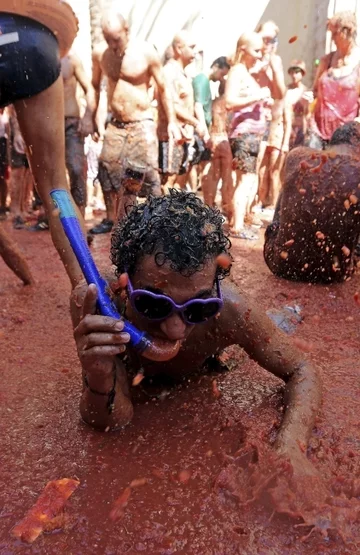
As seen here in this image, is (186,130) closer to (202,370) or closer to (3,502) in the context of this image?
(202,370)

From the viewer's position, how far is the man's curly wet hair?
1709 millimetres

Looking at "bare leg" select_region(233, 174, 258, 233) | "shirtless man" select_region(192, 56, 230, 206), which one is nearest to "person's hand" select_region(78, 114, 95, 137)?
"shirtless man" select_region(192, 56, 230, 206)

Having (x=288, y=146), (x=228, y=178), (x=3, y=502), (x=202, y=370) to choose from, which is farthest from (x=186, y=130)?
(x=3, y=502)

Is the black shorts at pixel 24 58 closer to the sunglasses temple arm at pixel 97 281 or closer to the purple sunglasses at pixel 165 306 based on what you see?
the sunglasses temple arm at pixel 97 281

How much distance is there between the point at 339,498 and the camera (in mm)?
1688

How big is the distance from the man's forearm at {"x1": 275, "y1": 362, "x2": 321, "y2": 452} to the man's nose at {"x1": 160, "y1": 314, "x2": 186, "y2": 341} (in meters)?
0.52

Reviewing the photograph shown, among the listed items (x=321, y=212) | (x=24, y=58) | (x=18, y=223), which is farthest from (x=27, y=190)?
(x=24, y=58)

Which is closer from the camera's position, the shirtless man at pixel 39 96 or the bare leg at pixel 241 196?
the shirtless man at pixel 39 96

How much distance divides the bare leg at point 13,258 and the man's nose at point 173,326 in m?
2.24

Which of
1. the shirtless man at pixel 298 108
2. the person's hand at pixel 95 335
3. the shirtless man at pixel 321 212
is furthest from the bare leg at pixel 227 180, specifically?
the person's hand at pixel 95 335

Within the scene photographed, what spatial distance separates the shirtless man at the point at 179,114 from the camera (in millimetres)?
6703

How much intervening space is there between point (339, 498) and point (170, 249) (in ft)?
3.08

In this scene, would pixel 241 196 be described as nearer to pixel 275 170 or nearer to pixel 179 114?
pixel 179 114

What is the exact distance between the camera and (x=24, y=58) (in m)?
2.57
